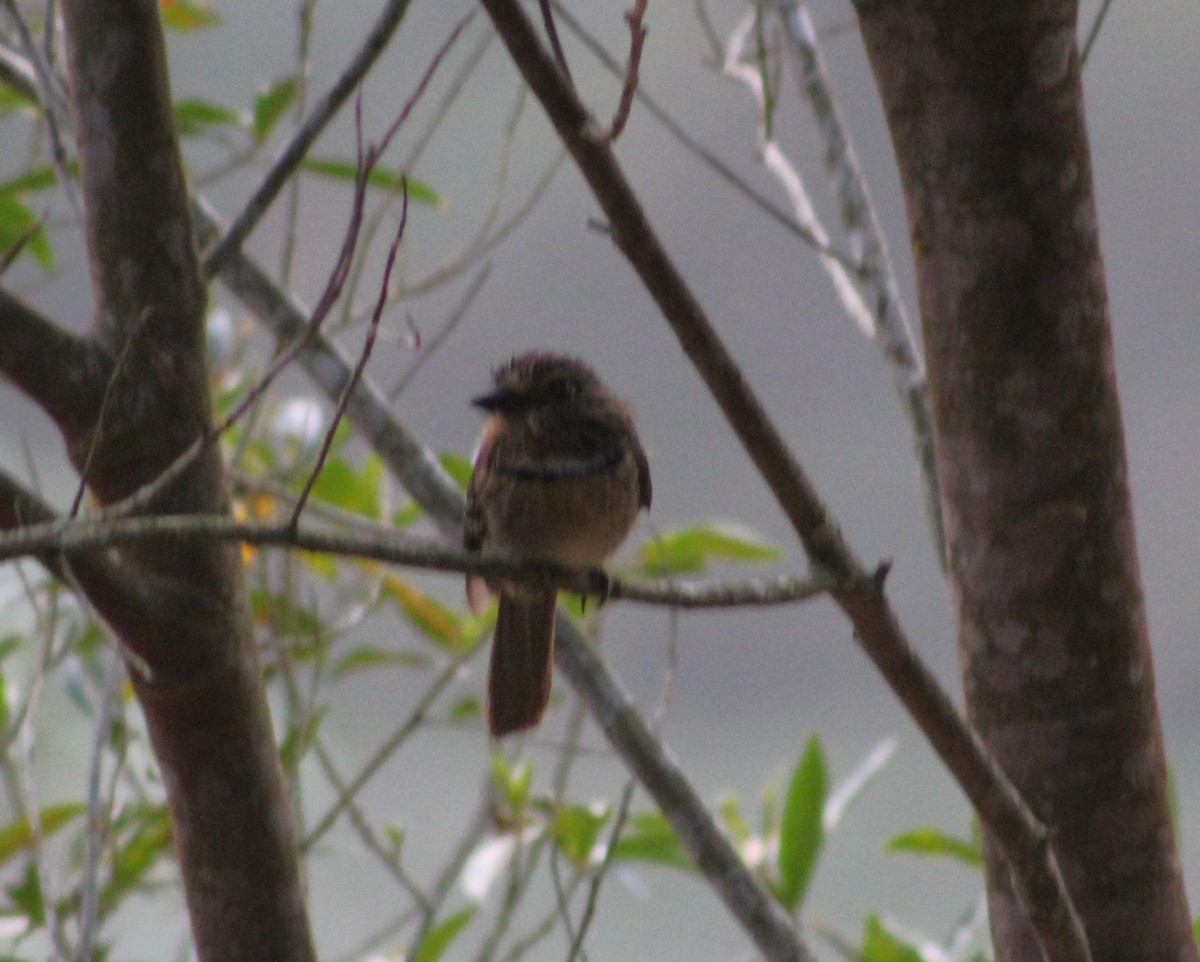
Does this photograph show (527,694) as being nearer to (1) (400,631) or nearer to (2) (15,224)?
(2) (15,224)

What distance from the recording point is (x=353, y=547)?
1.33 m

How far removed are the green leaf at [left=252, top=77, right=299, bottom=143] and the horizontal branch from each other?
1511mm

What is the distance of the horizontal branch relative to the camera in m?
1.25

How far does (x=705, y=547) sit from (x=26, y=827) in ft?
4.76

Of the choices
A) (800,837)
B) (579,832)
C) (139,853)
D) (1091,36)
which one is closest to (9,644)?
(139,853)

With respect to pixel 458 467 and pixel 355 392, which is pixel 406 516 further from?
pixel 355 392

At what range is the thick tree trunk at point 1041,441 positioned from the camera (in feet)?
5.84

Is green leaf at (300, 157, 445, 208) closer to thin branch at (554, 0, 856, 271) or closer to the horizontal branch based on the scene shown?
thin branch at (554, 0, 856, 271)

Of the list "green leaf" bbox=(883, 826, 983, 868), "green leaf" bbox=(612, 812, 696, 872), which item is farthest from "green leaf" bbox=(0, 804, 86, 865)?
"green leaf" bbox=(883, 826, 983, 868)

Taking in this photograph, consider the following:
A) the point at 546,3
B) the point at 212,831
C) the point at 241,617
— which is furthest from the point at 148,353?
A: the point at 546,3

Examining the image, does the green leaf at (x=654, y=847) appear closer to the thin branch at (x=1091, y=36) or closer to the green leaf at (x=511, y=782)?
the green leaf at (x=511, y=782)

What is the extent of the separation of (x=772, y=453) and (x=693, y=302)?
6.5 inches

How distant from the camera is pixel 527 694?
105 inches

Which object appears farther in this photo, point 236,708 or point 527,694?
point 527,694
